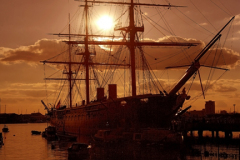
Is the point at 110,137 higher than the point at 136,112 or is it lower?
lower

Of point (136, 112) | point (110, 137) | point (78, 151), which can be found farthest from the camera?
point (136, 112)

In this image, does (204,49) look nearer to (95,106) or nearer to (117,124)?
(117,124)

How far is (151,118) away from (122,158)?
1267 cm

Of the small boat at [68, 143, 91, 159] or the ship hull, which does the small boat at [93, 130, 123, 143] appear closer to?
the ship hull

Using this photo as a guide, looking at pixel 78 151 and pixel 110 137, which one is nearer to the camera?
pixel 78 151

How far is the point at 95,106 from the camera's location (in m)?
55.1

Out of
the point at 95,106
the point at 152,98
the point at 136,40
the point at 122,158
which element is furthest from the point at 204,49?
the point at 95,106

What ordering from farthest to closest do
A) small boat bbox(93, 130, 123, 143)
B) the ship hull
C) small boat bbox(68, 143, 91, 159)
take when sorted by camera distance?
the ship hull
small boat bbox(93, 130, 123, 143)
small boat bbox(68, 143, 91, 159)

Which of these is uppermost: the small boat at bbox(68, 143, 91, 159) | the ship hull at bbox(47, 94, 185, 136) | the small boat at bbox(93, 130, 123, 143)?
the ship hull at bbox(47, 94, 185, 136)

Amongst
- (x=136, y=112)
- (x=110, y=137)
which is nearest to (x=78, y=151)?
(x=110, y=137)

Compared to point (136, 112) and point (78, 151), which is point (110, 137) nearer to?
point (136, 112)

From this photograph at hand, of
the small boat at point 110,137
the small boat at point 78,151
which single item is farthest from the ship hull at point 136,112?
the small boat at point 78,151

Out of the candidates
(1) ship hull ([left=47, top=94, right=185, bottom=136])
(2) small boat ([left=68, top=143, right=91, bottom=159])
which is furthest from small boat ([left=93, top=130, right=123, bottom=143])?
(2) small boat ([left=68, top=143, right=91, bottom=159])

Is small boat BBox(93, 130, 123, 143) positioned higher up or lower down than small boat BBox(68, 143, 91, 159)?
higher up
